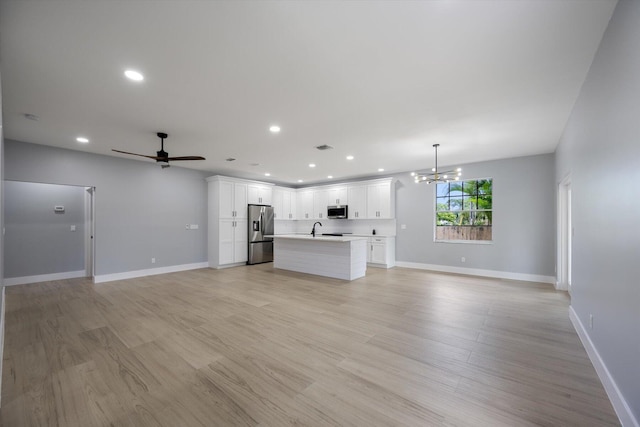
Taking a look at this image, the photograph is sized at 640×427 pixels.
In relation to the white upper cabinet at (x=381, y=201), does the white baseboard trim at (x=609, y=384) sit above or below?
below

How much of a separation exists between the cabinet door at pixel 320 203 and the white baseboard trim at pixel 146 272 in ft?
12.9

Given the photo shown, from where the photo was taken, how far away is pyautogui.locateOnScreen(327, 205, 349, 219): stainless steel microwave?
8.37 m

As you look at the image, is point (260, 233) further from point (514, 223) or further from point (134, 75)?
point (514, 223)

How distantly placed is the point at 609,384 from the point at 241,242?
738 centimetres

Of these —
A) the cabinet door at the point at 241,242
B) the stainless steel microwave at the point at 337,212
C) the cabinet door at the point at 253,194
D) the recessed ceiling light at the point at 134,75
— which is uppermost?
the recessed ceiling light at the point at 134,75

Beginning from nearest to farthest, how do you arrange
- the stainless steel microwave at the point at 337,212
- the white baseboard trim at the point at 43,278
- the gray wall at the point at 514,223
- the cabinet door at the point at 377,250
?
the white baseboard trim at the point at 43,278, the gray wall at the point at 514,223, the cabinet door at the point at 377,250, the stainless steel microwave at the point at 337,212

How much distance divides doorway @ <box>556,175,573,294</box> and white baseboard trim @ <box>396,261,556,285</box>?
1.86 feet

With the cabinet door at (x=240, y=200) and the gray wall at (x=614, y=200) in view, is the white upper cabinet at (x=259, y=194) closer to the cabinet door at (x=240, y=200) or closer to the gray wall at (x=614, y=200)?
the cabinet door at (x=240, y=200)

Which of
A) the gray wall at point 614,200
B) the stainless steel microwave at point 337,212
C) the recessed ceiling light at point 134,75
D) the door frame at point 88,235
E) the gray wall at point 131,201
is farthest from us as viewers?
the stainless steel microwave at point 337,212

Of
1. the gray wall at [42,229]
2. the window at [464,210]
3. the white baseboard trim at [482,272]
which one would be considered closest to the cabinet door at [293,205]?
the white baseboard trim at [482,272]

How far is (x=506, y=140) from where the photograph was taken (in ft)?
15.1

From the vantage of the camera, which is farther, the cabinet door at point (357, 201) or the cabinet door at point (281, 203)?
the cabinet door at point (281, 203)

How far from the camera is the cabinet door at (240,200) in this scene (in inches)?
300

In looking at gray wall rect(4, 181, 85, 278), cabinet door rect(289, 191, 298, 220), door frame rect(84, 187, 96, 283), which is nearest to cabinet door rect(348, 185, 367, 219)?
cabinet door rect(289, 191, 298, 220)
